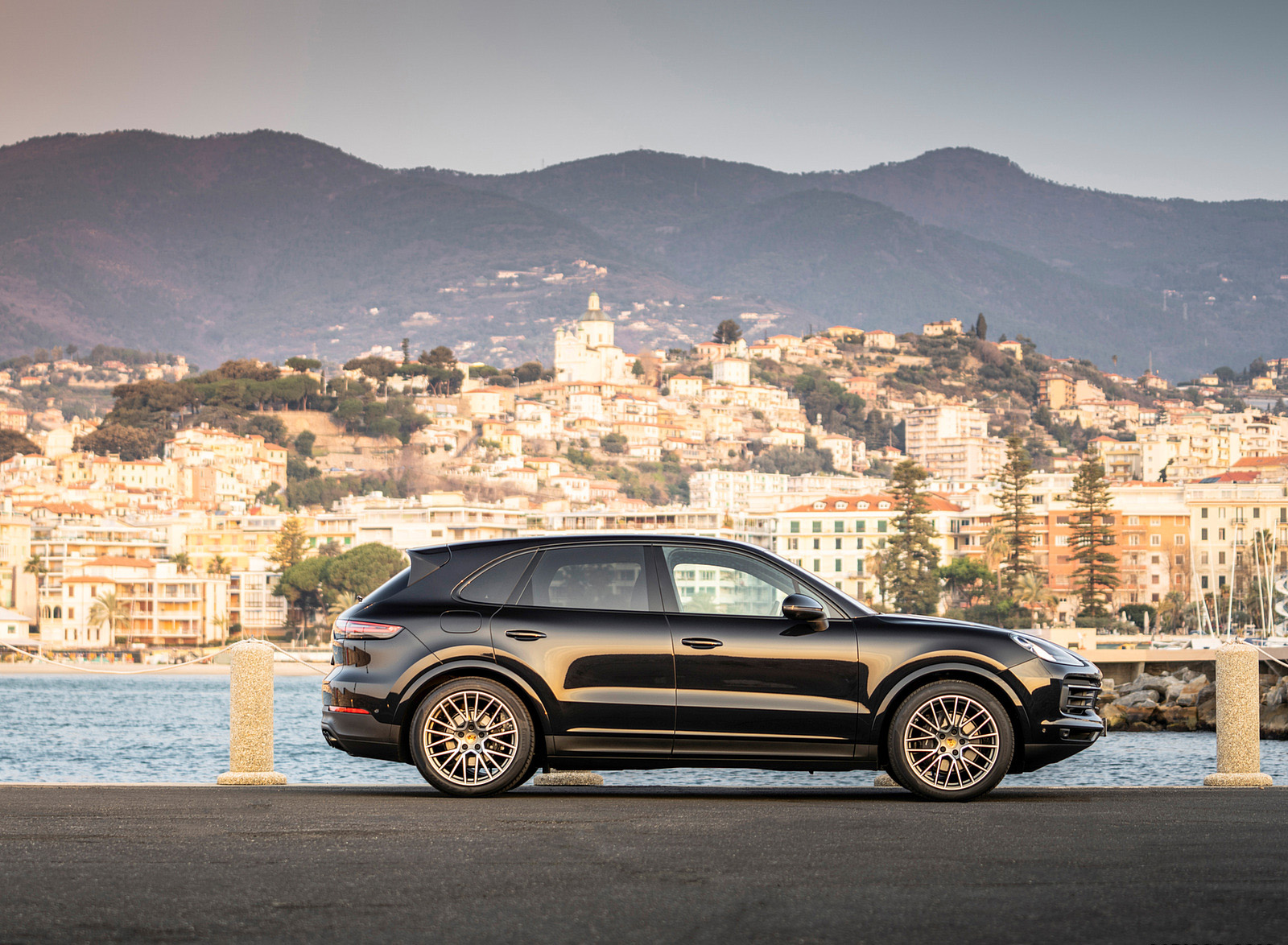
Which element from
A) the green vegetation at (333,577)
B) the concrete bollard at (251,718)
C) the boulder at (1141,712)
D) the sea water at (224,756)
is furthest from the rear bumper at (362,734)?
the green vegetation at (333,577)

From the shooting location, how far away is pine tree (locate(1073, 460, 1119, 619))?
105 metres

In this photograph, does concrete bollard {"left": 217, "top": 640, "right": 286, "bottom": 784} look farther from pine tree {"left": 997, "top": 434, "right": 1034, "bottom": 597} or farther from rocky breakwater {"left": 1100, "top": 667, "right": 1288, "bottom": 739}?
pine tree {"left": 997, "top": 434, "right": 1034, "bottom": 597}

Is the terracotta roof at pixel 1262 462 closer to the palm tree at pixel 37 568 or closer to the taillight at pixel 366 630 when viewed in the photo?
the palm tree at pixel 37 568

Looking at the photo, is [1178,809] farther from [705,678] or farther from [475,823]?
[475,823]

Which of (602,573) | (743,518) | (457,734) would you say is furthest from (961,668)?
(743,518)

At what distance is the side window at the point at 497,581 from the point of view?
920cm

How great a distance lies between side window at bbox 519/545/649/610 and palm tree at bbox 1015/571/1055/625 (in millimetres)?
106799

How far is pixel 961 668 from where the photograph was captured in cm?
898

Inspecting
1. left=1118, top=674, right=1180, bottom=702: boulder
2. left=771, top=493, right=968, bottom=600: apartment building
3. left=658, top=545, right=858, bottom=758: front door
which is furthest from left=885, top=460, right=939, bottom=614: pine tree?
left=658, top=545, right=858, bottom=758: front door

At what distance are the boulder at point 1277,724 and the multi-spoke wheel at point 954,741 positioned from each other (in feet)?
96.4

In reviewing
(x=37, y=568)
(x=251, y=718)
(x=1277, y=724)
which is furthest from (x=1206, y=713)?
(x=37, y=568)

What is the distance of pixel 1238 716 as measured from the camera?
1076 centimetres

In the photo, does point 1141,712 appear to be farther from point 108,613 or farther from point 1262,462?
point 1262,462

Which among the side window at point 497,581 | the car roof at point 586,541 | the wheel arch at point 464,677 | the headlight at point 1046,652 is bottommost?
the wheel arch at point 464,677
